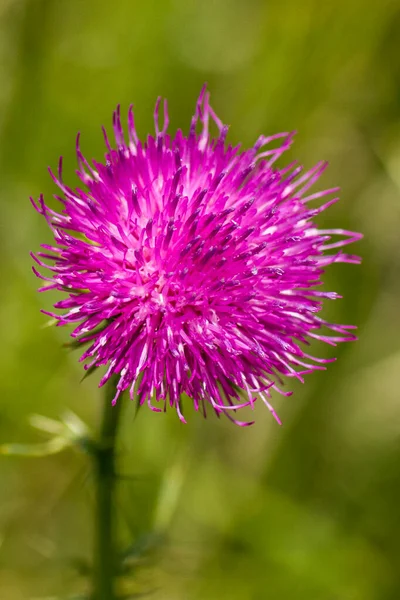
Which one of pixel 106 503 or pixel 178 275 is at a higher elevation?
pixel 178 275

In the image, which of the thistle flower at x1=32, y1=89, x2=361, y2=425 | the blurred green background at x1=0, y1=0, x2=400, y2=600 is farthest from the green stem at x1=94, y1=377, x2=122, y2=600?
the blurred green background at x1=0, y1=0, x2=400, y2=600

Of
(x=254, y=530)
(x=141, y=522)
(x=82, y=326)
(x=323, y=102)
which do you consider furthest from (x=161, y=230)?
(x=323, y=102)

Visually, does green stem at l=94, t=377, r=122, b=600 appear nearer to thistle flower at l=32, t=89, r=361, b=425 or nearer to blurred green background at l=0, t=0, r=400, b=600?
thistle flower at l=32, t=89, r=361, b=425

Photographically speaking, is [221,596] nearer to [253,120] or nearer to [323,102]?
[253,120]

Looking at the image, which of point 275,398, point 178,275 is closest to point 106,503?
point 178,275

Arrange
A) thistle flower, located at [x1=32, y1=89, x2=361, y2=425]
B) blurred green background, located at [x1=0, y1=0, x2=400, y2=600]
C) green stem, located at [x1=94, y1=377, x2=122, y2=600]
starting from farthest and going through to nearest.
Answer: blurred green background, located at [x1=0, y1=0, x2=400, y2=600] < green stem, located at [x1=94, y1=377, x2=122, y2=600] < thistle flower, located at [x1=32, y1=89, x2=361, y2=425]

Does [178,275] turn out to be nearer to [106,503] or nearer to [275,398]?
[106,503]
